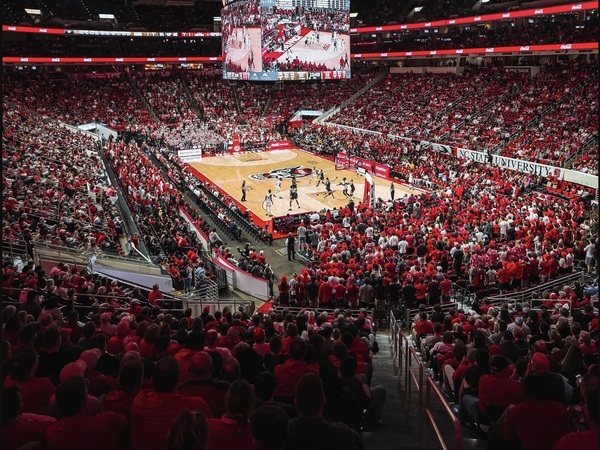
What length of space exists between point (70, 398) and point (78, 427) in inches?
7.7

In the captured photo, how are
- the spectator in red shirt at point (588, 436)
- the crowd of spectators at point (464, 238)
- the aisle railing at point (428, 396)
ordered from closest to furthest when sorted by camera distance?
1. the spectator in red shirt at point (588, 436)
2. the aisle railing at point (428, 396)
3. the crowd of spectators at point (464, 238)

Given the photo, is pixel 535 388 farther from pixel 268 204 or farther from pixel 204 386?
pixel 268 204

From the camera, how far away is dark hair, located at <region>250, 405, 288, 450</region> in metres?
3.05

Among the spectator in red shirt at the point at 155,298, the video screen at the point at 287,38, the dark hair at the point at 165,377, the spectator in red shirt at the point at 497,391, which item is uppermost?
the video screen at the point at 287,38

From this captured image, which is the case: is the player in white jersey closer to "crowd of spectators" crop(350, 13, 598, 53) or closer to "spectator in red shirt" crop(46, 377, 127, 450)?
"spectator in red shirt" crop(46, 377, 127, 450)

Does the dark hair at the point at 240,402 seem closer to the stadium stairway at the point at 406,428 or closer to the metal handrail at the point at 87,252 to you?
the stadium stairway at the point at 406,428

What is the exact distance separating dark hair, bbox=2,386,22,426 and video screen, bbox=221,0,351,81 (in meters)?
34.4

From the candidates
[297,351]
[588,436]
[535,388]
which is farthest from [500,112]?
[588,436]

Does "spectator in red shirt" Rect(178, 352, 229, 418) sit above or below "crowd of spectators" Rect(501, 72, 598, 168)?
below

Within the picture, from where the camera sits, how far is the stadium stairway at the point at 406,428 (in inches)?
212

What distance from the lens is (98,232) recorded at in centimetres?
1661

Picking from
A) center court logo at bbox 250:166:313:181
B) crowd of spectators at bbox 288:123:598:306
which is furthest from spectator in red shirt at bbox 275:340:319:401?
center court logo at bbox 250:166:313:181

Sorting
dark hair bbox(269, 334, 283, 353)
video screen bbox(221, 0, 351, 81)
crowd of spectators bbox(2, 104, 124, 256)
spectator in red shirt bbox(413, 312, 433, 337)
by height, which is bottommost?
spectator in red shirt bbox(413, 312, 433, 337)

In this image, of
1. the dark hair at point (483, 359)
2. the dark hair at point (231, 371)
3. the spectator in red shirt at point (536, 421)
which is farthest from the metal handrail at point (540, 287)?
the dark hair at point (231, 371)
